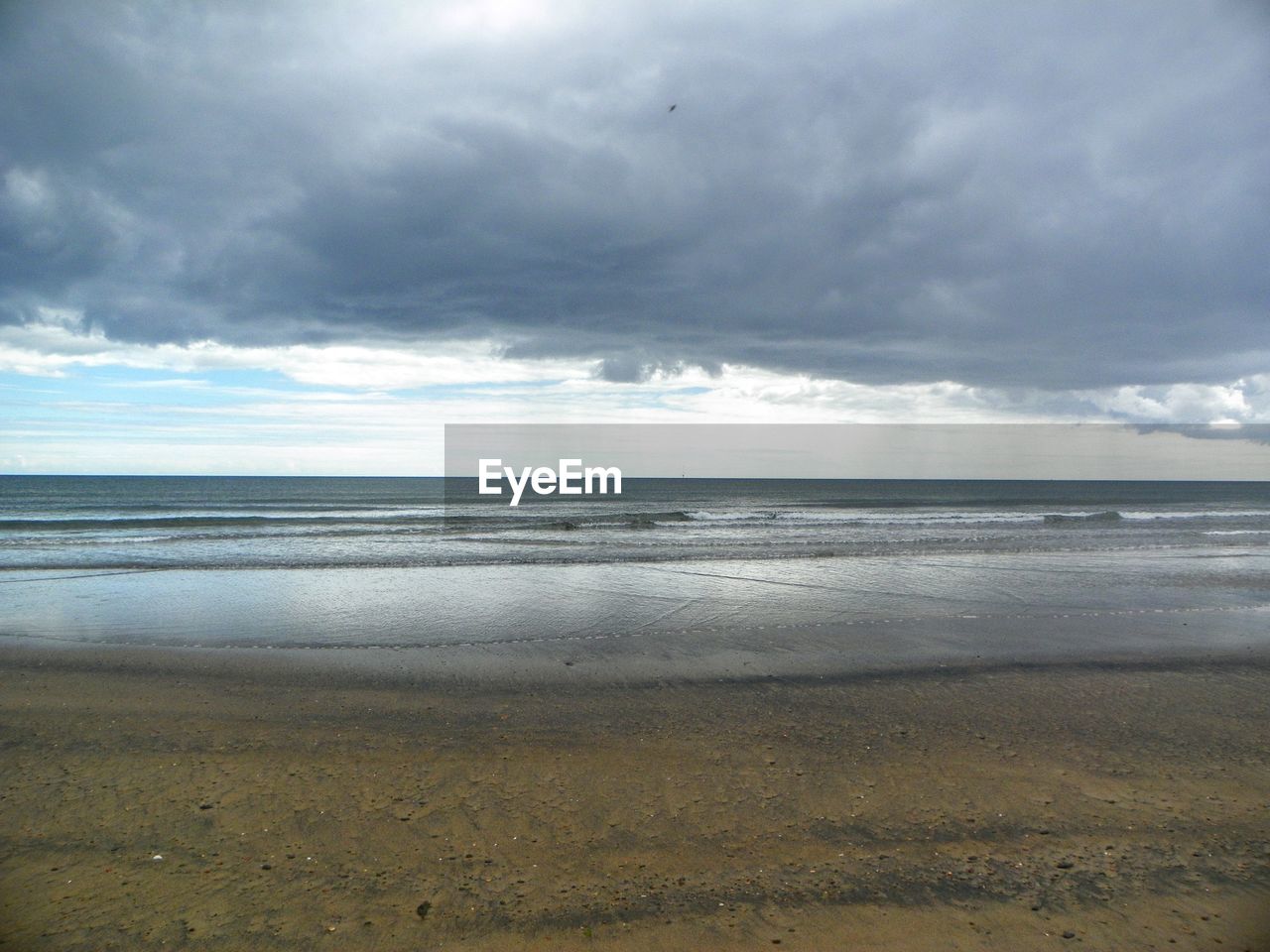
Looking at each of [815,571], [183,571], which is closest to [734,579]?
[815,571]

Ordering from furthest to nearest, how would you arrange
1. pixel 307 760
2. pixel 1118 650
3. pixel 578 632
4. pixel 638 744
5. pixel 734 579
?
pixel 734 579 → pixel 578 632 → pixel 1118 650 → pixel 638 744 → pixel 307 760

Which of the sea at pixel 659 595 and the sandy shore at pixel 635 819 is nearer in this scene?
the sandy shore at pixel 635 819

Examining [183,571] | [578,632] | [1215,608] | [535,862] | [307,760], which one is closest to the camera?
[535,862]

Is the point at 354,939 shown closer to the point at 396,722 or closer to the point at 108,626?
the point at 396,722

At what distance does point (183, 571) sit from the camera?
2041 centimetres

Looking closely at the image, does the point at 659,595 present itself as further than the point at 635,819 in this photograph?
Yes

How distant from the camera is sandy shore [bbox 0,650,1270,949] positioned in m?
4.35

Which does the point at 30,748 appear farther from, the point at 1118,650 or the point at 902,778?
the point at 1118,650

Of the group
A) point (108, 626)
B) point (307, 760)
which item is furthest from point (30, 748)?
point (108, 626)

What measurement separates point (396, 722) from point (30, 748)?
10.9 ft

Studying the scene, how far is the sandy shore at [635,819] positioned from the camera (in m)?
4.35

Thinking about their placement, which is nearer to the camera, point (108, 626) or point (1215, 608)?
point (108, 626)

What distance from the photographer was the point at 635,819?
18.2ft

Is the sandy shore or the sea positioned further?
Answer: the sea
